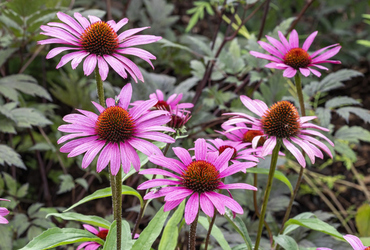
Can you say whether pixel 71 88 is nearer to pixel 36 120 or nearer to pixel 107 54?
pixel 36 120

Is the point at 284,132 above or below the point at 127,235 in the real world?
above

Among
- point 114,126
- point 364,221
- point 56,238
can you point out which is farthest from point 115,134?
point 364,221

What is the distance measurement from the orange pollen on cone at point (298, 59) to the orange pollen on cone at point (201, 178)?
0.50 m

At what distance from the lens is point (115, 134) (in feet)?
3.04

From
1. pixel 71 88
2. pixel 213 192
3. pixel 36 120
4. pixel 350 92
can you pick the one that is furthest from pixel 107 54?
pixel 350 92

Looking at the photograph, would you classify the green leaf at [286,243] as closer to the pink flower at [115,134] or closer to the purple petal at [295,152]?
the purple petal at [295,152]

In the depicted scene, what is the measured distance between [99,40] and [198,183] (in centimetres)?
47

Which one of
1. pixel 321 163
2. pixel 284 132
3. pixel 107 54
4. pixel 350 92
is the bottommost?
pixel 284 132

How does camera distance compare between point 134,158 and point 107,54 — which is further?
point 107,54

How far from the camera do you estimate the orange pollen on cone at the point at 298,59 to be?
1.23 metres

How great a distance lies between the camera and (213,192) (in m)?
0.91

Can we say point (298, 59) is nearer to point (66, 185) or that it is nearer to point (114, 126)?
point (114, 126)

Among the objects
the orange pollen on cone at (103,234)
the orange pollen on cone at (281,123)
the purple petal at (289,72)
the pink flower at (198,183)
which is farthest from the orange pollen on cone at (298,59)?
the orange pollen on cone at (103,234)

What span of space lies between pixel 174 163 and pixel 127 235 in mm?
272
